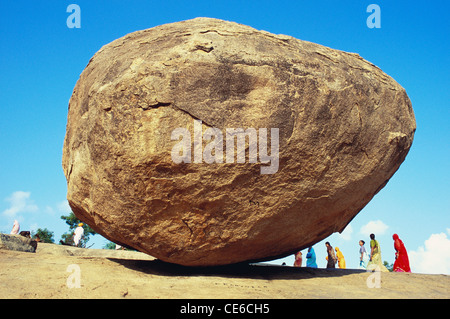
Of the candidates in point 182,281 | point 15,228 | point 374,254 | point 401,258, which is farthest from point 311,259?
point 15,228

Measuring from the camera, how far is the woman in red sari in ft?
26.3

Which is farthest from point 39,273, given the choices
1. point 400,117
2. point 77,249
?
point 77,249

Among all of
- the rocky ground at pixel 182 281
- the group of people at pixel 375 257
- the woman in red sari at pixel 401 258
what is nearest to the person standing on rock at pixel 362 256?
the group of people at pixel 375 257

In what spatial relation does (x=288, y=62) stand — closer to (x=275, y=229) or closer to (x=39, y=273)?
(x=275, y=229)

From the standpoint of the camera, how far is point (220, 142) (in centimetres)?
447

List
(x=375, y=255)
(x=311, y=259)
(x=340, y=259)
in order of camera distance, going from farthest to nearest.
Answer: (x=340, y=259), (x=311, y=259), (x=375, y=255)

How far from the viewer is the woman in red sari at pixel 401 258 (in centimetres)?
801

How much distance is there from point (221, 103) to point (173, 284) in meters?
2.02

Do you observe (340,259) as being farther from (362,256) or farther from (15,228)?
(15,228)

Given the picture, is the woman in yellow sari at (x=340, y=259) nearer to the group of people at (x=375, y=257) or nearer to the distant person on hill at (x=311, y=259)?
the group of people at (x=375, y=257)

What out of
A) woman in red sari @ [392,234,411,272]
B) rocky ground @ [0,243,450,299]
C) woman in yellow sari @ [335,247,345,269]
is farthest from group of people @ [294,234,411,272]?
rocky ground @ [0,243,450,299]

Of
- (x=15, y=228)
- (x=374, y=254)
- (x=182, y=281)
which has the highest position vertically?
(x=15, y=228)

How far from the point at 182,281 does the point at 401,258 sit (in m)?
5.10

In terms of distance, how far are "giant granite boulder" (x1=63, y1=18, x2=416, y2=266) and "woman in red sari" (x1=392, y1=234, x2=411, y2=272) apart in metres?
3.28
